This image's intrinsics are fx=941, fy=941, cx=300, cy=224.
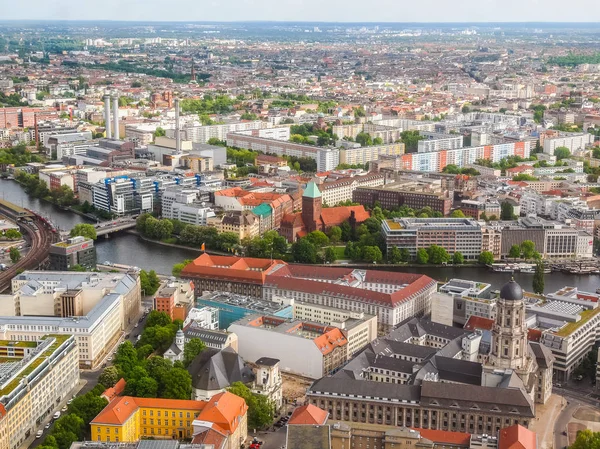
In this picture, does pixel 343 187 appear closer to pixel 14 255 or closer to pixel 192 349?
pixel 14 255

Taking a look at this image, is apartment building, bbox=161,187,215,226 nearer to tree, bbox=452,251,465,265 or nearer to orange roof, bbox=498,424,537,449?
tree, bbox=452,251,465,265

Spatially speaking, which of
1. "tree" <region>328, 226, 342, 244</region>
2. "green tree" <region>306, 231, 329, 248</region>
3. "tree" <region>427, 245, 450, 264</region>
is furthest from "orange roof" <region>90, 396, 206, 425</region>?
"tree" <region>328, 226, 342, 244</region>

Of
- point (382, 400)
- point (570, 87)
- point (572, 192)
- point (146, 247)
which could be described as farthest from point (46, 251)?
point (570, 87)

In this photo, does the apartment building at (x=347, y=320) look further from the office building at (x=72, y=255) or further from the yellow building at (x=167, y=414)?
the office building at (x=72, y=255)

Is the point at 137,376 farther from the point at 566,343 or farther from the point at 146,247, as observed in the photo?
the point at 146,247

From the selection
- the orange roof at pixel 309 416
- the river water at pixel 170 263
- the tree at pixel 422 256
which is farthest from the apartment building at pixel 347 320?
the tree at pixel 422 256

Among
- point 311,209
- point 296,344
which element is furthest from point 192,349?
point 311,209
